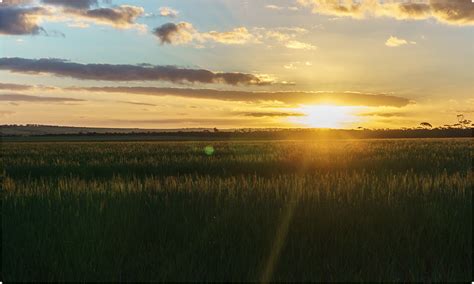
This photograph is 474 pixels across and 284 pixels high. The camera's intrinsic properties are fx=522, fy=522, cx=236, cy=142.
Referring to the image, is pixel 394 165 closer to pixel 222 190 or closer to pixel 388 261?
pixel 222 190

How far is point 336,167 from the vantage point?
50.5 ft

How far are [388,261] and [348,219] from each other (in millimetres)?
1022

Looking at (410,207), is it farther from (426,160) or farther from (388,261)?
(426,160)

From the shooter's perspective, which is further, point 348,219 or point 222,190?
point 222,190

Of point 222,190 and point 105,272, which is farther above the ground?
point 222,190

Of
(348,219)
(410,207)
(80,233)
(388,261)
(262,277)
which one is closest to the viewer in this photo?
(262,277)

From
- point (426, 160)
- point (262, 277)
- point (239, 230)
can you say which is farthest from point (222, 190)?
point (426, 160)

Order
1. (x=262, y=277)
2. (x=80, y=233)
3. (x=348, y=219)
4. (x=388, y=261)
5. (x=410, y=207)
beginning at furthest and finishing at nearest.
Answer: (x=410, y=207), (x=348, y=219), (x=80, y=233), (x=388, y=261), (x=262, y=277)

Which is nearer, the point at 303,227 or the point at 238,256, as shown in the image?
the point at 238,256

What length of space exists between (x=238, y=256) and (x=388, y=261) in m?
1.38

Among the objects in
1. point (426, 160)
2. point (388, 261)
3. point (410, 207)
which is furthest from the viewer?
point (426, 160)

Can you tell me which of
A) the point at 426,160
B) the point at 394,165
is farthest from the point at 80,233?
the point at 426,160

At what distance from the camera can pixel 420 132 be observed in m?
117

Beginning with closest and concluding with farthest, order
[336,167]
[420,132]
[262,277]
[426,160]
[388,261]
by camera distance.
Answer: [262,277] → [388,261] → [336,167] → [426,160] → [420,132]
